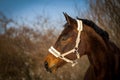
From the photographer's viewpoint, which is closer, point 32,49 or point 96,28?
point 96,28

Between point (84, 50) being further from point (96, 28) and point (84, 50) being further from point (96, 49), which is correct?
point (96, 28)

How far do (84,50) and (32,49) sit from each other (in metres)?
9.59

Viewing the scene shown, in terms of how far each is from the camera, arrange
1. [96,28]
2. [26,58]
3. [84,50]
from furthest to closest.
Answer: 1. [26,58]
2. [96,28]
3. [84,50]

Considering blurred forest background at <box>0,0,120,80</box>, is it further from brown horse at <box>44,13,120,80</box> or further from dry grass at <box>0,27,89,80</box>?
brown horse at <box>44,13,120,80</box>

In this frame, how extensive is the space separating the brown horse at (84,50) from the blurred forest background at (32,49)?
5.19 metres

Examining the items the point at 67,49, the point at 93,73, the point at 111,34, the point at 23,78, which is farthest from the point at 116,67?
the point at 23,78

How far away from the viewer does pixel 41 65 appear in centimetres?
1302

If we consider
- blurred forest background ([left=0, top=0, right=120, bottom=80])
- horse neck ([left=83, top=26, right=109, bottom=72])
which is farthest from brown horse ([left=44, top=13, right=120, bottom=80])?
blurred forest background ([left=0, top=0, right=120, bottom=80])

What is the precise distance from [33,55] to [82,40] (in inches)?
360

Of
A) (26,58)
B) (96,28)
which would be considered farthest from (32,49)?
(96,28)

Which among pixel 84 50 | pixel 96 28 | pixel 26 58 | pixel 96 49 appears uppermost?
pixel 26 58

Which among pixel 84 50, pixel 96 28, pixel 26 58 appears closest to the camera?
pixel 84 50

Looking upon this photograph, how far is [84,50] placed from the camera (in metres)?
4.26

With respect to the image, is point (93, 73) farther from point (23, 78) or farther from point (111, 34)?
point (23, 78)
